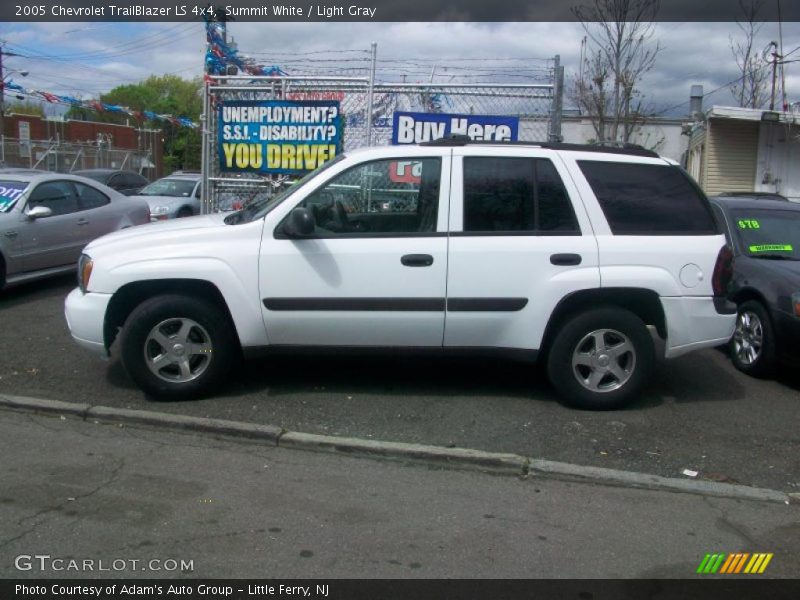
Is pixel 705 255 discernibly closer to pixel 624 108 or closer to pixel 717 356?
pixel 717 356

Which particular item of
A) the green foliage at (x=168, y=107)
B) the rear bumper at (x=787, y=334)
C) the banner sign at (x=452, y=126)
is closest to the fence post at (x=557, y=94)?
the banner sign at (x=452, y=126)

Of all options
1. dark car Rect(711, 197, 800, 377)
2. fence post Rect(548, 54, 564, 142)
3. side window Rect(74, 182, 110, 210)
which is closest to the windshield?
dark car Rect(711, 197, 800, 377)

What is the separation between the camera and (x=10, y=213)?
369 inches

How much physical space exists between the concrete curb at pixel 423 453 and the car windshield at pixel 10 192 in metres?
4.66

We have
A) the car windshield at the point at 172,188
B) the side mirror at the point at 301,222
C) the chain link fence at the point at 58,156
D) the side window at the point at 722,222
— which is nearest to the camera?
the side mirror at the point at 301,222

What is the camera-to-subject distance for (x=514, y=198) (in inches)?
228

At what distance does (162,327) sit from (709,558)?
3959 millimetres

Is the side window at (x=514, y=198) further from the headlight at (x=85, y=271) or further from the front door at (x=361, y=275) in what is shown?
the headlight at (x=85, y=271)

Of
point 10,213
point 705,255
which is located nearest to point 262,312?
point 705,255

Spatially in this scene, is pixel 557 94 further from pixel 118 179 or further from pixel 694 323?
pixel 118 179

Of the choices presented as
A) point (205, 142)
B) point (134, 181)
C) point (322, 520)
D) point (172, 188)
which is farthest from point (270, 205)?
point (134, 181)

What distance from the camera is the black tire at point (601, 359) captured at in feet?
18.9
